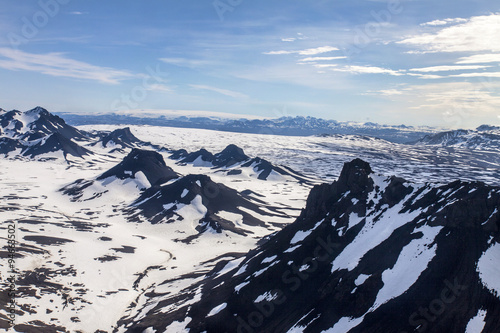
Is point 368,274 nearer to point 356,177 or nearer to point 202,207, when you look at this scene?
point 356,177

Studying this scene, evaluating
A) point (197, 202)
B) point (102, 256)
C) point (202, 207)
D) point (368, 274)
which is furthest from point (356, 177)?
point (197, 202)

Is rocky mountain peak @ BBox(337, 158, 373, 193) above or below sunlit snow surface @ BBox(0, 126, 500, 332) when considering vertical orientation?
above

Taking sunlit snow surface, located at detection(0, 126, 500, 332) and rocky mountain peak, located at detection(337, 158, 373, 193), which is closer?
sunlit snow surface, located at detection(0, 126, 500, 332)

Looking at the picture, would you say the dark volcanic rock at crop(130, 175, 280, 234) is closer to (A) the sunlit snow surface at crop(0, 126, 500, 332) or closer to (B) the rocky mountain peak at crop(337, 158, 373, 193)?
(A) the sunlit snow surface at crop(0, 126, 500, 332)

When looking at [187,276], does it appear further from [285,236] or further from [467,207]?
[467,207]

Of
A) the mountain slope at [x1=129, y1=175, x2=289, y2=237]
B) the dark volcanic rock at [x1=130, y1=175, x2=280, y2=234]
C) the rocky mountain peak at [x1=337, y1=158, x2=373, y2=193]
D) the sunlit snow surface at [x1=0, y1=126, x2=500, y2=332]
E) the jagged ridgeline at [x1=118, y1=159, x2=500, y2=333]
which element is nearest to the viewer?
the jagged ridgeline at [x1=118, y1=159, x2=500, y2=333]

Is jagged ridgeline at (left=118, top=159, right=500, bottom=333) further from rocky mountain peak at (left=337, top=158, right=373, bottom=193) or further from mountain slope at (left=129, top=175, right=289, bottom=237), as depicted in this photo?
mountain slope at (left=129, top=175, right=289, bottom=237)

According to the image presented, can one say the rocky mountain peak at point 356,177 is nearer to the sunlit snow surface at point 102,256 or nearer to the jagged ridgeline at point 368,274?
the jagged ridgeline at point 368,274

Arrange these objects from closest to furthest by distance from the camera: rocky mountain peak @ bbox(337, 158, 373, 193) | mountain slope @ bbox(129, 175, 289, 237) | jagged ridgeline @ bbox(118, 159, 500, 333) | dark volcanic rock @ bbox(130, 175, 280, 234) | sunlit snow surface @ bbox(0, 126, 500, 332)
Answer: jagged ridgeline @ bbox(118, 159, 500, 333)
sunlit snow surface @ bbox(0, 126, 500, 332)
rocky mountain peak @ bbox(337, 158, 373, 193)
mountain slope @ bbox(129, 175, 289, 237)
dark volcanic rock @ bbox(130, 175, 280, 234)

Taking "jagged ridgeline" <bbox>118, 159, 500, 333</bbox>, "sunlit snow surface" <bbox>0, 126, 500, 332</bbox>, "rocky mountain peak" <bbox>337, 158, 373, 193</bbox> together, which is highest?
"rocky mountain peak" <bbox>337, 158, 373, 193</bbox>

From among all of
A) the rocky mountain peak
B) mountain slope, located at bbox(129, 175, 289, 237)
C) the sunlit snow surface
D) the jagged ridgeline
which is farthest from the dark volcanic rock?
the jagged ridgeline
